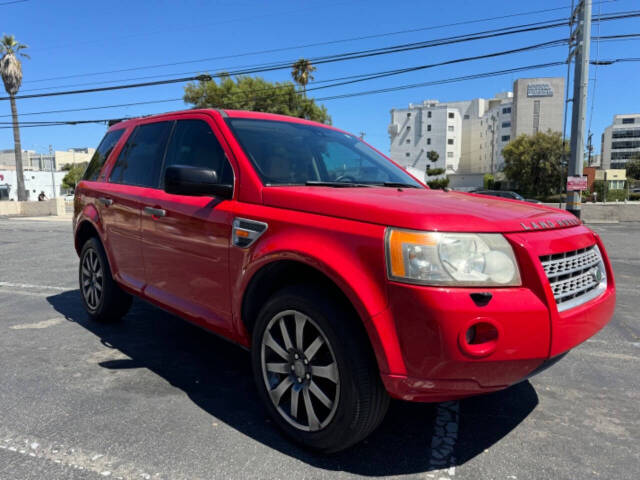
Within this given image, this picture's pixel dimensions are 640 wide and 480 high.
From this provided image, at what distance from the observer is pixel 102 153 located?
189 inches

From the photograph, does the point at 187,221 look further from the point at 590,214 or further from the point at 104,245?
the point at 590,214

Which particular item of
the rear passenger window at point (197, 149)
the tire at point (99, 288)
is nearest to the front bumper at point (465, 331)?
the rear passenger window at point (197, 149)

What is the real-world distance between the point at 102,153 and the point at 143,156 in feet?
3.49

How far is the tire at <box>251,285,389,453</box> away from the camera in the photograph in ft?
7.08

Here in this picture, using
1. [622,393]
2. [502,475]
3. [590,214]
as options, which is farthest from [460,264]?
[590,214]

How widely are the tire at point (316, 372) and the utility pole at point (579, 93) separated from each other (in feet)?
43.1

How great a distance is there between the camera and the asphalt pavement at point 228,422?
7.63ft

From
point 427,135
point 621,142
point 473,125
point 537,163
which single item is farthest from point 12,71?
point 621,142

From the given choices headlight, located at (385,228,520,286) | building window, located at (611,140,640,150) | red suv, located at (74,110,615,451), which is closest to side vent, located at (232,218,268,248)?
red suv, located at (74,110,615,451)

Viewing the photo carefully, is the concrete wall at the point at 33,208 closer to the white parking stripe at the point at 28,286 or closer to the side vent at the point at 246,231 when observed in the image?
the white parking stripe at the point at 28,286

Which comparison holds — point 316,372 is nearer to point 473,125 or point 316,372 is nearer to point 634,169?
point 634,169

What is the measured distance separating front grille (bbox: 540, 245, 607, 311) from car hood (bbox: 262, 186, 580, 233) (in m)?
0.17

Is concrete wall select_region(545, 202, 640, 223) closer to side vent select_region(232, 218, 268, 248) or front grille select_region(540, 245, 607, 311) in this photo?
front grille select_region(540, 245, 607, 311)

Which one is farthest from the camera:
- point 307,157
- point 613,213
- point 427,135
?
point 427,135
